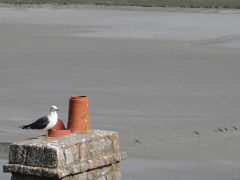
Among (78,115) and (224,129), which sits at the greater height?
(78,115)

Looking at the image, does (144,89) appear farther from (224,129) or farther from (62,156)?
(62,156)

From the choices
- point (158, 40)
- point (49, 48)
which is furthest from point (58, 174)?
point (158, 40)

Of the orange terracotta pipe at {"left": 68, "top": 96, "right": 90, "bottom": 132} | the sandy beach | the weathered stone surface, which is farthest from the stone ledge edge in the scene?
the sandy beach

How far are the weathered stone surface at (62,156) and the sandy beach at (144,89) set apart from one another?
2.49m

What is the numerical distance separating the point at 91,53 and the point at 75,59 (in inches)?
61.2

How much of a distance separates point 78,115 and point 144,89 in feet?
31.1

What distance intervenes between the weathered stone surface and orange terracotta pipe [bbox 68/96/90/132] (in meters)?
0.21

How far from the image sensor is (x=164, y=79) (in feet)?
55.9

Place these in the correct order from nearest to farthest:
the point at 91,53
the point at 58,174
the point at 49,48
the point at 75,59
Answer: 1. the point at 58,174
2. the point at 75,59
3. the point at 91,53
4. the point at 49,48

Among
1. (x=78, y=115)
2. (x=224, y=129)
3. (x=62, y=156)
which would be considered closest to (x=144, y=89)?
(x=224, y=129)

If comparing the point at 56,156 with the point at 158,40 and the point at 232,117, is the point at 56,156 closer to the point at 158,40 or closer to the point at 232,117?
the point at 232,117

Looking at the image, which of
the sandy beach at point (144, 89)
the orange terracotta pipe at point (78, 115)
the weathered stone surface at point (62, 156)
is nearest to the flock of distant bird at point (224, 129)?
the sandy beach at point (144, 89)

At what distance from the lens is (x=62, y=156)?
5.30m

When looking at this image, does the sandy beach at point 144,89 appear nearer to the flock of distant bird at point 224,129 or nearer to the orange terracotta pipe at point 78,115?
the flock of distant bird at point 224,129
